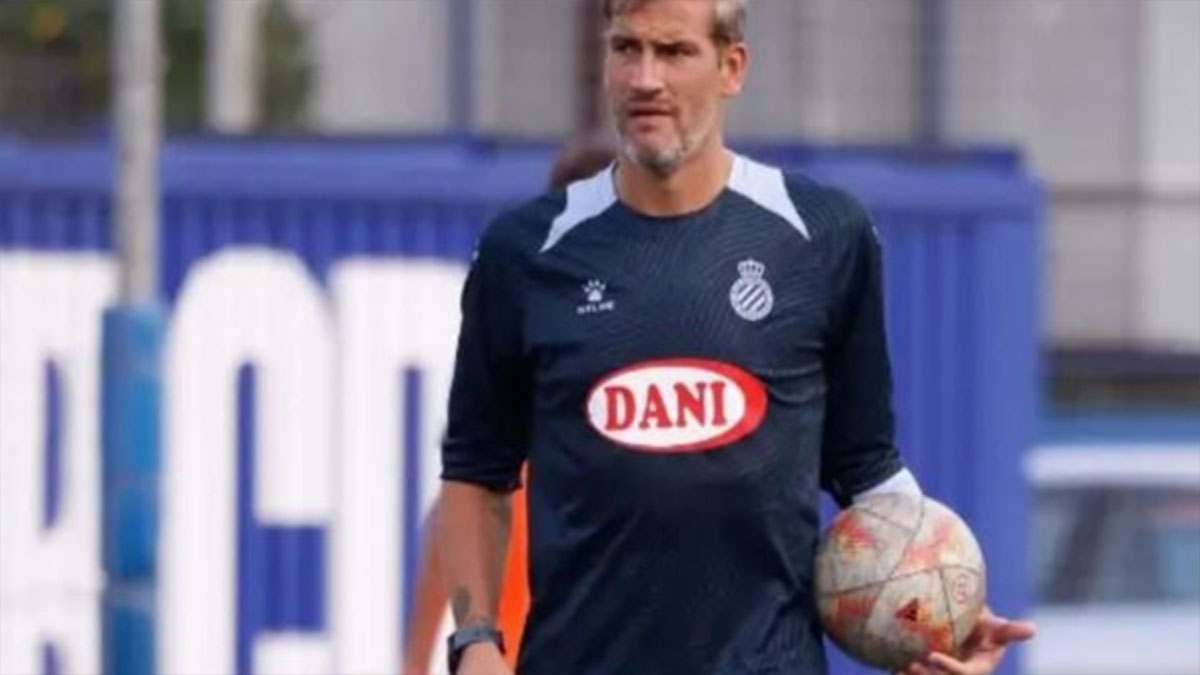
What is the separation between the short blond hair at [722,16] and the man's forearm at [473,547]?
65cm

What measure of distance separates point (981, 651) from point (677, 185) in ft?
2.31

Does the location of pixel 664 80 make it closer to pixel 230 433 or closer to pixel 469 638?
pixel 469 638

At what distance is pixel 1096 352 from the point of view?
18516 mm

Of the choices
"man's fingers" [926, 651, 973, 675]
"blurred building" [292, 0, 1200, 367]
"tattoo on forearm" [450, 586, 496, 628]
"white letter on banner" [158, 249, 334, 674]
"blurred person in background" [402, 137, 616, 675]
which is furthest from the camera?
"blurred building" [292, 0, 1200, 367]

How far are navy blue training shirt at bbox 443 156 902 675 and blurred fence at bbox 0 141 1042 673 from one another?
5238 mm

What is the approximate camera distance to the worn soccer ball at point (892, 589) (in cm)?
468

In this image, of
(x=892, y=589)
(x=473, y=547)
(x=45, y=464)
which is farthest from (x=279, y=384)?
(x=892, y=589)

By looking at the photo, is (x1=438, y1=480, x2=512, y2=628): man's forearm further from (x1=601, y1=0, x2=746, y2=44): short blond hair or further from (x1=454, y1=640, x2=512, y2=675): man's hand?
(x1=601, y1=0, x2=746, y2=44): short blond hair

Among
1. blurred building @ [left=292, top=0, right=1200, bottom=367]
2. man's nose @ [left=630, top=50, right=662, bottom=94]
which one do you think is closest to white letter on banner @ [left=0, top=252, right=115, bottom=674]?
man's nose @ [left=630, top=50, right=662, bottom=94]

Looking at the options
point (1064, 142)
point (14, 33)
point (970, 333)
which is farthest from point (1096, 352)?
point (970, 333)

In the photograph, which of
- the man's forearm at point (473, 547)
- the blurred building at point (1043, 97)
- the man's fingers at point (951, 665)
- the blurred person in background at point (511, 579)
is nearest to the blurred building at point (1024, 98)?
the blurred building at point (1043, 97)

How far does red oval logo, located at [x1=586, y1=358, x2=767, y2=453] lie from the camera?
4.52 m

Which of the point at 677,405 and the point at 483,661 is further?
the point at 483,661

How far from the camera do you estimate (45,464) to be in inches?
398
